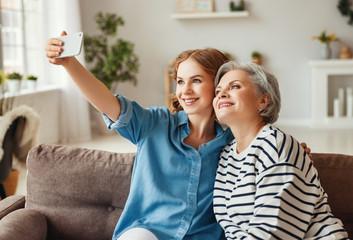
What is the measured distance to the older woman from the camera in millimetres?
1235

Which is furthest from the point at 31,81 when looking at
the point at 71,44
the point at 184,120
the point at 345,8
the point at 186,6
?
the point at 345,8

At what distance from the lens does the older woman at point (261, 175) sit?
1235 millimetres

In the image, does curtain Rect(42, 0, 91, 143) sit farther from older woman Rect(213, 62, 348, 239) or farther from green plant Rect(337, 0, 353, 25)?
older woman Rect(213, 62, 348, 239)

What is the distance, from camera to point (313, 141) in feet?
18.3

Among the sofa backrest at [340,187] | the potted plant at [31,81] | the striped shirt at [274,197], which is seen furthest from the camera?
the potted plant at [31,81]

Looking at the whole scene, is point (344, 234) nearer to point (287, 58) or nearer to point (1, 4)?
point (1, 4)

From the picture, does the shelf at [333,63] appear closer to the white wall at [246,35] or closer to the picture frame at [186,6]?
the white wall at [246,35]

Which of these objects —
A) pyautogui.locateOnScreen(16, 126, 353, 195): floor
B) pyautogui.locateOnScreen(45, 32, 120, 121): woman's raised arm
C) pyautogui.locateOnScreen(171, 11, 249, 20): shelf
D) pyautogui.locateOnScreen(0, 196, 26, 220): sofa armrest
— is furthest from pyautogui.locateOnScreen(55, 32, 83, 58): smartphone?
pyautogui.locateOnScreen(171, 11, 249, 20): shelf

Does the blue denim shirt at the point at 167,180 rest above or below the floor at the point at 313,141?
above

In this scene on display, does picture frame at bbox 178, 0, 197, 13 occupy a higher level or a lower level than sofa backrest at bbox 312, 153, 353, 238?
higher

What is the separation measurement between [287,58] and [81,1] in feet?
11.0

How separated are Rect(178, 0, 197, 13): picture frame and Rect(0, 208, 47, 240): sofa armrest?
5510 millimetres

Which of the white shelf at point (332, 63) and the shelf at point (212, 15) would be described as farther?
the shelf at point (212, 15)

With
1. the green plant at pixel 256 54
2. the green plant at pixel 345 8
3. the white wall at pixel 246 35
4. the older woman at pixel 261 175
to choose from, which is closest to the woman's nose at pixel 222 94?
the older woman at pixel 261 175
